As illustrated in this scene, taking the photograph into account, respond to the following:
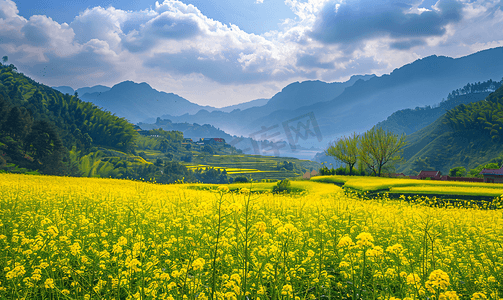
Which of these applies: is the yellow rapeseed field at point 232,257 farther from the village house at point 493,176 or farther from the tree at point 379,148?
the tree at point 379,148

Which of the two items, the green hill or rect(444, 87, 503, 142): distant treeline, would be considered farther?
rect(444, 87, 503, 142): distant treeline

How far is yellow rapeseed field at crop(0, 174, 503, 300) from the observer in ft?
9.89

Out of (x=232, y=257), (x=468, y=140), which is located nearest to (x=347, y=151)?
(x=232, y=257)

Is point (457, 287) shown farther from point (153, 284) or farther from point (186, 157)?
point (186, 157)

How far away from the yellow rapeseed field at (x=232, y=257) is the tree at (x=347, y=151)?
3128 centimetres

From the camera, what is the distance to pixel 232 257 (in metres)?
4.12

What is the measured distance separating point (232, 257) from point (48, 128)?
48.5 metres

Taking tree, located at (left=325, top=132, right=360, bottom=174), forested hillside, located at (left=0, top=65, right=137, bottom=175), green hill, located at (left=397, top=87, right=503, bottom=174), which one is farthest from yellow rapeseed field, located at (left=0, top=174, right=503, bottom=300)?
green hill, located at (left=397, top=87, right=503, bottom=174)

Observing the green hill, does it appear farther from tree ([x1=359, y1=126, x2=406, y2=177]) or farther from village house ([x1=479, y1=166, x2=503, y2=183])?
village house ([x1=479, y1=166, x2=503, y2=183])

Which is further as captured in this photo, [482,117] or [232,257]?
[482,117]

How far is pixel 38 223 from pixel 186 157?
108 m

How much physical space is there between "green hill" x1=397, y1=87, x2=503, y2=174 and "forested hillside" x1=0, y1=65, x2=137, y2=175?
106727 millimetres

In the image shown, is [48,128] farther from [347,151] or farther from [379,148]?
[379,148]

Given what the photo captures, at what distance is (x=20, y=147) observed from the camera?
40281mm
